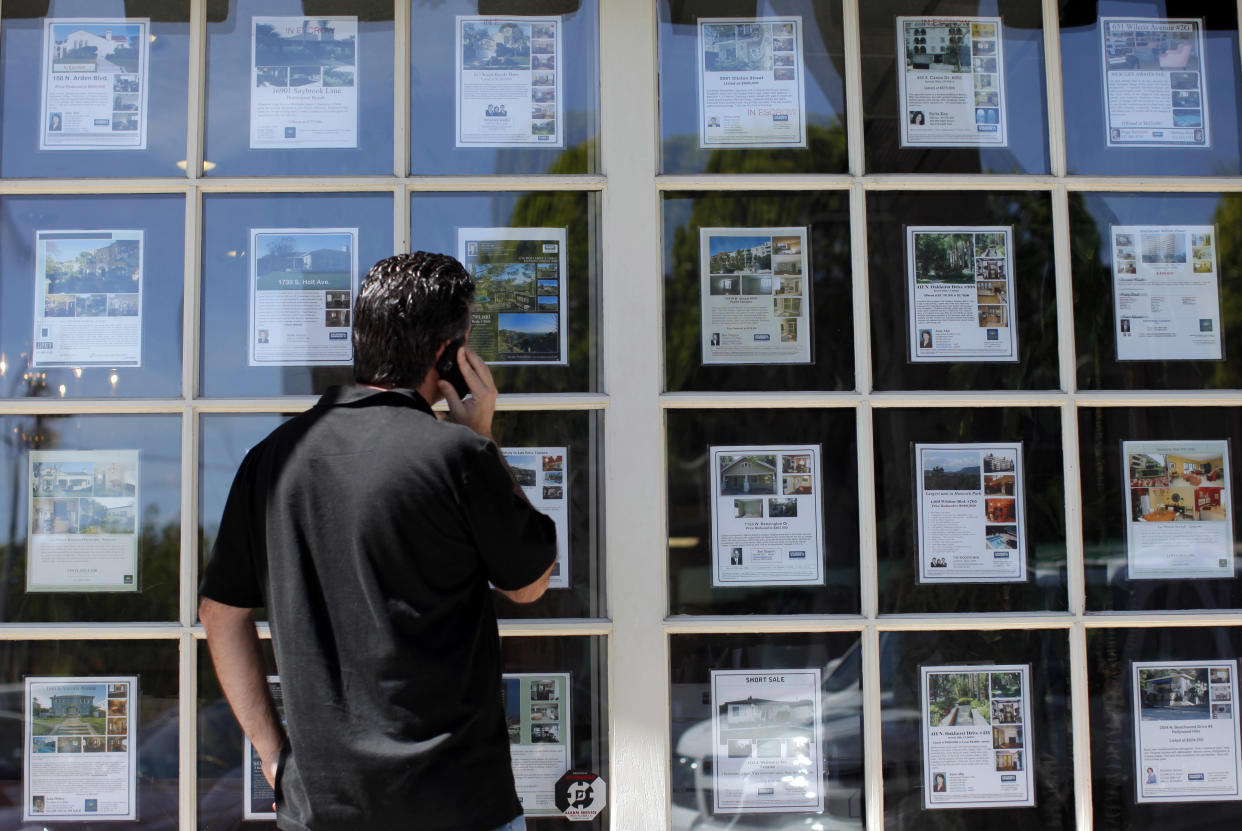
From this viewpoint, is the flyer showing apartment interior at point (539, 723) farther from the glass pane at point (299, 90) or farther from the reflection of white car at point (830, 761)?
the glass pane at point (299, 90)

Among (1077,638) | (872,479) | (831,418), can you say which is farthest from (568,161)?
(1077,638)

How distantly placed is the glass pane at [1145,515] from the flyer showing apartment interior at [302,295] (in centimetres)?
223

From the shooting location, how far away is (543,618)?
2.61 metres

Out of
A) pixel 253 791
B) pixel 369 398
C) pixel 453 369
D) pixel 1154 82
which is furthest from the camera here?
pixel 1154 82

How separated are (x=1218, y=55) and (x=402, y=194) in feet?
8.48

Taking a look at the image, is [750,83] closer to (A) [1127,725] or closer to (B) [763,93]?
(B) [763,93]

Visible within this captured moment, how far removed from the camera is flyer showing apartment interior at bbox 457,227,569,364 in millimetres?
2660

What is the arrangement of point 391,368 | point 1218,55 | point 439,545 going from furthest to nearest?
point 1218,55 < point 391,368 < point 439,545

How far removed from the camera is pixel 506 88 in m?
2.73

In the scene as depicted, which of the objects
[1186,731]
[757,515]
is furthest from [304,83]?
[1186,731]

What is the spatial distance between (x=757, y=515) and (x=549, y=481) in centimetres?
62

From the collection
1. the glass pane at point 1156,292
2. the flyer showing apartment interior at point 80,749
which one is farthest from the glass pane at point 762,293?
the flyer showing apartment interior at point 80,749

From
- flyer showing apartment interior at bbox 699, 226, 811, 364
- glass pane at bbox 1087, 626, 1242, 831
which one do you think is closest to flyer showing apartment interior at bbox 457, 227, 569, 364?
flyer showing apartment interior at bbox 699, 226, 811, 364

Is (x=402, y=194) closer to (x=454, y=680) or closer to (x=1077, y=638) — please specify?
(x=454, y=680)
